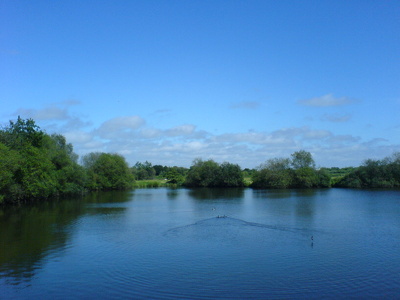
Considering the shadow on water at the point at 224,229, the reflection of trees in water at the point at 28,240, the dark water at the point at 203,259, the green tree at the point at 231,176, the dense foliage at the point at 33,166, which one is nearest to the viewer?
the dark water at the point at 203,259

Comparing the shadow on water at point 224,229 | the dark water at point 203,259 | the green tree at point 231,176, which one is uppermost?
the green tree at point 231,176

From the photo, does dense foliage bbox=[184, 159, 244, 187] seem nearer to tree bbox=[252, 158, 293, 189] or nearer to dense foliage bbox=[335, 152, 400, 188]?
tree bbox=[252, 158, 293, 189]

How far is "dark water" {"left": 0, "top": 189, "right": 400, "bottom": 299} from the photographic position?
1378 cm

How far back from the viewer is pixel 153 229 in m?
27.7

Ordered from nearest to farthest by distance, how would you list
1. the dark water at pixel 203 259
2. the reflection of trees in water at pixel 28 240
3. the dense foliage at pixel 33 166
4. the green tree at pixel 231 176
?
the dark water at pixel 203 259, the reflection of trees in water at pixel 28 240, the dense foliage at pixel 33 166, the green tree at pixel 231 176

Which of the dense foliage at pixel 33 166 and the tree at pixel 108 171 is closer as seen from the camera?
the dense foliage at pixel 33 166

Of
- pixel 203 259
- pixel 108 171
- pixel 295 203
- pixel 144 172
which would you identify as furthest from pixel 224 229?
pixel 144 172

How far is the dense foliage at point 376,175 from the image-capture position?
82750 mm

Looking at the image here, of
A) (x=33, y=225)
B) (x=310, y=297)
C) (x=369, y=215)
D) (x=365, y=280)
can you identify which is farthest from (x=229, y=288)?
(x=369, y=215)

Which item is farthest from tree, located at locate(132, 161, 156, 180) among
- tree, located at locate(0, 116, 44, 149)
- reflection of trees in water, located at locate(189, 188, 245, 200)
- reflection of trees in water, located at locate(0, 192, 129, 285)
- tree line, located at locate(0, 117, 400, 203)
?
reflection of trees in water, located at locate(0, 192, 129, 285)

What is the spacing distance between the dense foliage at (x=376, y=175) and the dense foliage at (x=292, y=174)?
745 cm

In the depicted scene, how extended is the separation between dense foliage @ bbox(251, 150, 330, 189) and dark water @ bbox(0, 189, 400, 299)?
204 feet

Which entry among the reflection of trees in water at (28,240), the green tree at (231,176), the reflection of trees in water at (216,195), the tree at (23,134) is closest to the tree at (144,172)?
the green tree at (231,176)

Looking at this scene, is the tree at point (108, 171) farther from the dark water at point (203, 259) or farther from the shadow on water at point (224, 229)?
the shadow on water at point (224, 229)
